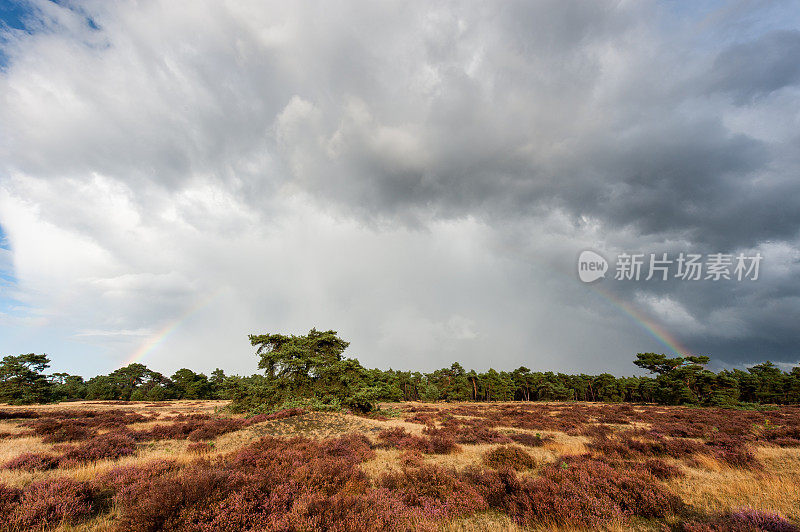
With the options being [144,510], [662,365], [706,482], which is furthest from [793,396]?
[144,510]

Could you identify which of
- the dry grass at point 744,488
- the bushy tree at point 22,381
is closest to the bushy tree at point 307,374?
the dry grass at point 744,488

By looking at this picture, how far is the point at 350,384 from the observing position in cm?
2938

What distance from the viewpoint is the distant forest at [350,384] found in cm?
2886

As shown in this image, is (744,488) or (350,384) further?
(350,384)

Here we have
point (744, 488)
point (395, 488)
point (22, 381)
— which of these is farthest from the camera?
point (22, 381)

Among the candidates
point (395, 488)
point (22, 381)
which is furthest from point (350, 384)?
point (22, 381)

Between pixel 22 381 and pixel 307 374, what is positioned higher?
pixel 307 374

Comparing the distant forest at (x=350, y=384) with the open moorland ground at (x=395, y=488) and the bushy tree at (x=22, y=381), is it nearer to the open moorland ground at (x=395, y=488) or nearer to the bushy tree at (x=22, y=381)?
the bushy tree at (x=22, y=381)

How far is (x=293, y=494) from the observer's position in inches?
279

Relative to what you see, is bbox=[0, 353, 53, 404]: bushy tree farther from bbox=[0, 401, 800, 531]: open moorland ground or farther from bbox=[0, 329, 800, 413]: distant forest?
bbox=[0, 401, 800, 531]: open moorland ground

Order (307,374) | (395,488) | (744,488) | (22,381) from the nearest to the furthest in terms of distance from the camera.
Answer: (395,488) → (744,488) → (307,374) → (22,381)

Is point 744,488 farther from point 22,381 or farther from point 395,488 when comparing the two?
point 22,381

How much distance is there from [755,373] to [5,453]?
108m

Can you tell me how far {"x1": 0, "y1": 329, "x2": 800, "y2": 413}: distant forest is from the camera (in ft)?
94.7
